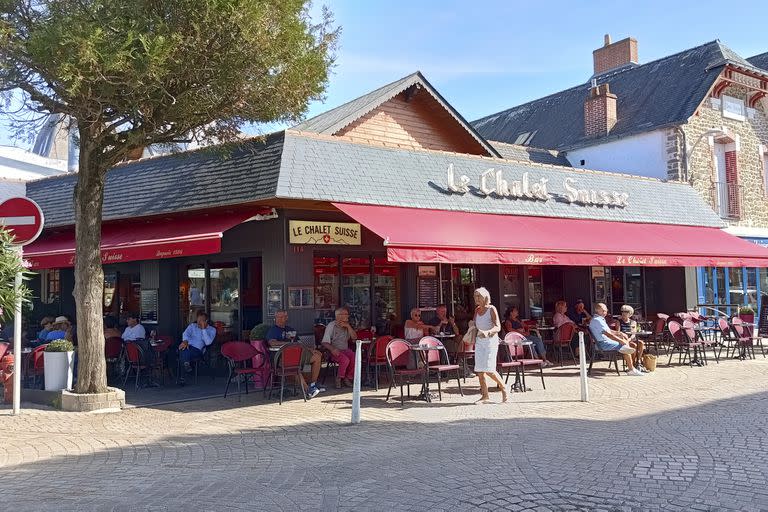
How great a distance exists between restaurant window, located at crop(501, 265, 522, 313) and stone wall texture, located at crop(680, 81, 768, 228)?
6192 millimetres

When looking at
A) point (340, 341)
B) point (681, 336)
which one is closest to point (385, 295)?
point (340, 341)

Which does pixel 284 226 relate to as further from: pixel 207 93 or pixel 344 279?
pixel 207 93

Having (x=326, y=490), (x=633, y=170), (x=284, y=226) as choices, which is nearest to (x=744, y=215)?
(x=633, y=170)

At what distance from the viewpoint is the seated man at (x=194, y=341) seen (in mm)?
11328

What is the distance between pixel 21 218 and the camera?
8.61 metres

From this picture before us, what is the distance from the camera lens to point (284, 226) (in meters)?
11.1

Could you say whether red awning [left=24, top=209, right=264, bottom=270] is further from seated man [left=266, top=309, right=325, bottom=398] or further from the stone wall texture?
the stone wall texture

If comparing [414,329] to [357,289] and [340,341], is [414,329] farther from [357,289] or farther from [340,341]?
[357,289]

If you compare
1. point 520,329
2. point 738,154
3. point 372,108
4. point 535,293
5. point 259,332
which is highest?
point 372,108

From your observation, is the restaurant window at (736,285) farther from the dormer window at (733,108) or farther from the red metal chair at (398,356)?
the red metal chair at (398,356)

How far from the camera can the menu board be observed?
528 inches

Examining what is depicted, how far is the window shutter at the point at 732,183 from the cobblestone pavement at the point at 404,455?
11499mm

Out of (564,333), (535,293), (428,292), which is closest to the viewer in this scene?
(564,333)

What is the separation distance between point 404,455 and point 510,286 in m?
9.35
